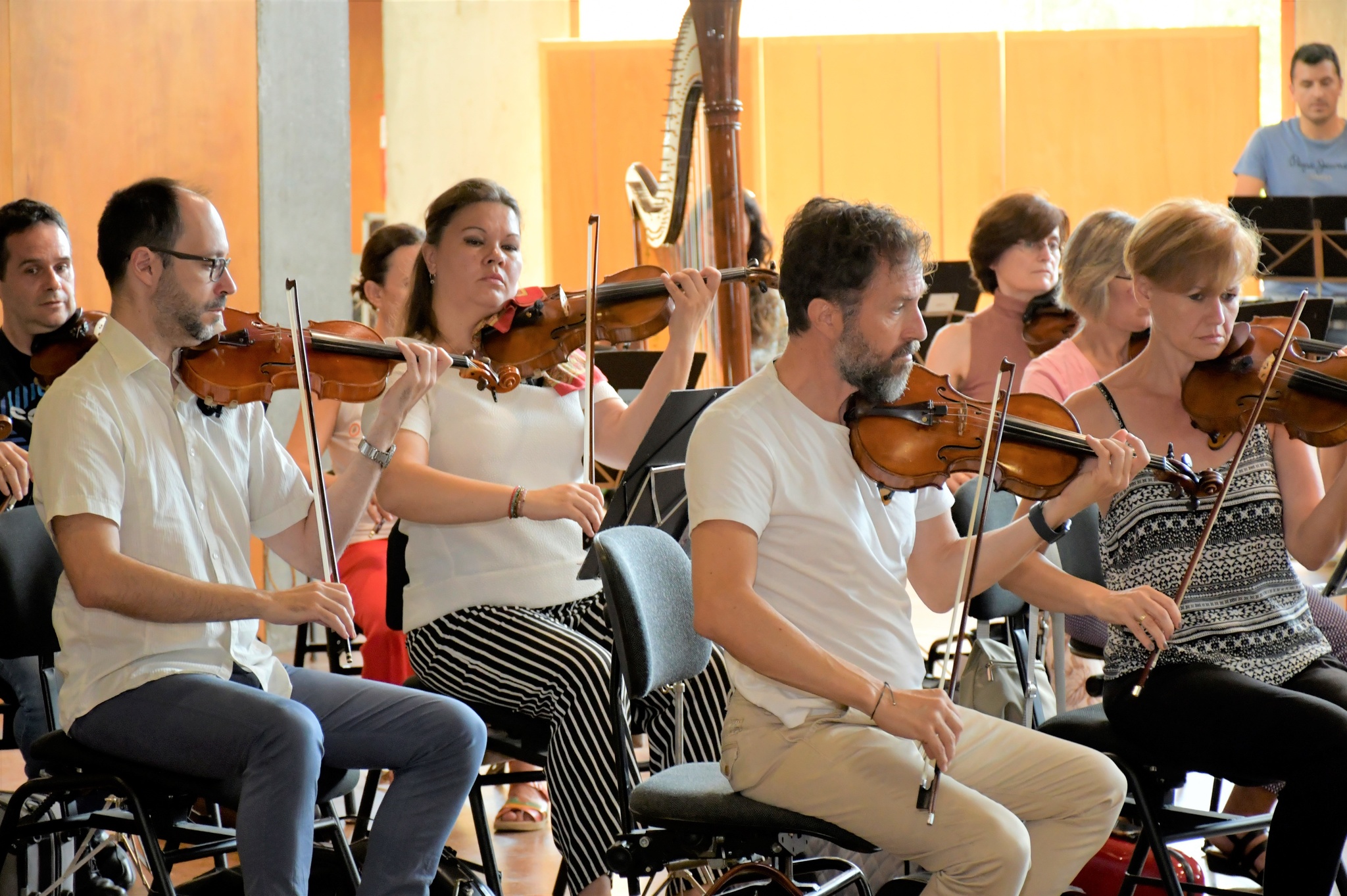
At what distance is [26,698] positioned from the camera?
2.61 m

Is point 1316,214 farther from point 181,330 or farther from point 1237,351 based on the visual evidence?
point 181,330

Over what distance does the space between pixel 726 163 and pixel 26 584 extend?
66.5 inches

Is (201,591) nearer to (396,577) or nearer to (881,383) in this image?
(396,577)

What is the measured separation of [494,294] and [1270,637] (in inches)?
58.8

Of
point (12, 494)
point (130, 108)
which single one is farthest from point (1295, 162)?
point (12, 494)

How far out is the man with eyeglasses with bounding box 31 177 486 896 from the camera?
188 cm

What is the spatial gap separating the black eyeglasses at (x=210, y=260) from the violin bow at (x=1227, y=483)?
1498 mm

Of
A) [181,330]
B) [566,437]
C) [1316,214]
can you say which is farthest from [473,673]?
[1316,214]

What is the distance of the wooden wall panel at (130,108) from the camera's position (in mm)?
4184

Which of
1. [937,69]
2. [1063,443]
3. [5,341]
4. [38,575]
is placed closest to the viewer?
[1063,443]

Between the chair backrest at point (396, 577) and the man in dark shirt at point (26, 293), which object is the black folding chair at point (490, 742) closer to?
the chair backrest at point (396, 577)

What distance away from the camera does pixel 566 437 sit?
2.63m

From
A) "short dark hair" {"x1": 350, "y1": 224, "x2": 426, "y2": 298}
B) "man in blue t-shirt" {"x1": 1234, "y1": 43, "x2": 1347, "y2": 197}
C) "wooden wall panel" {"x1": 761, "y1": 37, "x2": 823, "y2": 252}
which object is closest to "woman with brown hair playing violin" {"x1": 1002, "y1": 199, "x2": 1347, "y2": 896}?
"short dark hair" {"x1": 350, "y1": 224, "x2": 426, "y2": 298}

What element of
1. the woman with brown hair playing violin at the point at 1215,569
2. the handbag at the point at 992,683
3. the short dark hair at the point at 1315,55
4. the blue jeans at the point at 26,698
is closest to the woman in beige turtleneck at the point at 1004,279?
the handbag at the point at 992,683
